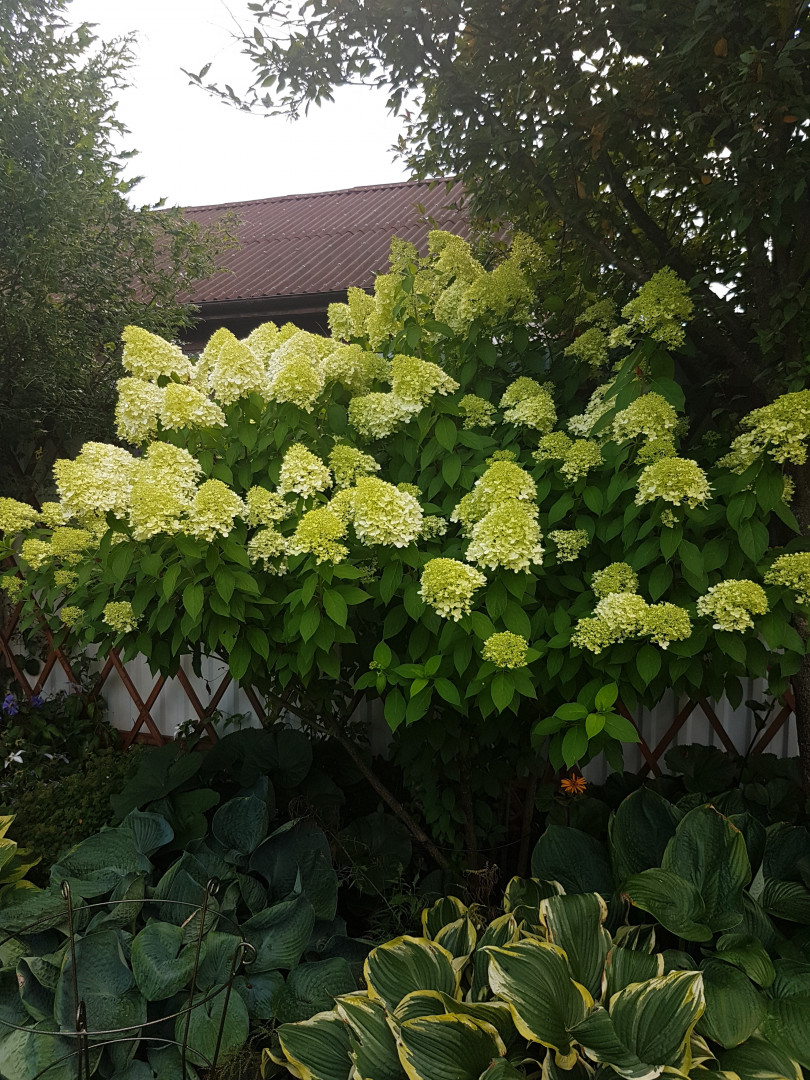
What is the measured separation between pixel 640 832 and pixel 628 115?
1.97 m

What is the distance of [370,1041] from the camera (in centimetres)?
153

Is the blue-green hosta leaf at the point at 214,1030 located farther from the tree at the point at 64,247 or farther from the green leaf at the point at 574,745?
the tree at the point at 64,247

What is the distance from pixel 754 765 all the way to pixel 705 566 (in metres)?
1.30

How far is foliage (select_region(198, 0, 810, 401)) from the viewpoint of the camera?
5.46ft

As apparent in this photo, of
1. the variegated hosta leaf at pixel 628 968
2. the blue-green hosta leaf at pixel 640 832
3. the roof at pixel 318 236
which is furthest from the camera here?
the roof at pixel 318 236

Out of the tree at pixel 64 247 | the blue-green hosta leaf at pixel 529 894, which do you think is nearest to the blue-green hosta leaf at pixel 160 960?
the blue-green hosta leaf at pixel 529 894

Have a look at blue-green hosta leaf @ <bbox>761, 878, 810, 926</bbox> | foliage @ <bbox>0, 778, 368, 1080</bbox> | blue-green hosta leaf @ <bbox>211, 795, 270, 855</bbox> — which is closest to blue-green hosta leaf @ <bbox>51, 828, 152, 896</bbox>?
foliage @ <bbox>0, 778, 368, 1080</bbox>

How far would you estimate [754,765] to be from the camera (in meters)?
2.50

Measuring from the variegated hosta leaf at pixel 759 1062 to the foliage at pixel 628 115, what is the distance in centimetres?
153

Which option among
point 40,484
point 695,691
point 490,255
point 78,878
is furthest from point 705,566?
point 40,484

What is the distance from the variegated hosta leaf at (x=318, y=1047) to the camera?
5.13 ft

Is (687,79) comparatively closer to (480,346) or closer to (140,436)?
(480,346)

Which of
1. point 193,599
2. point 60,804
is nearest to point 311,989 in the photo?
point 193,599

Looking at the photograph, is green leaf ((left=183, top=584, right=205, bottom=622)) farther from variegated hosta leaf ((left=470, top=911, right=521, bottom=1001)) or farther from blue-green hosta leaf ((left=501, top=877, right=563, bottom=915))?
blue-green hosta leaf ((left=501, top=877, right=563, bottom=915))
